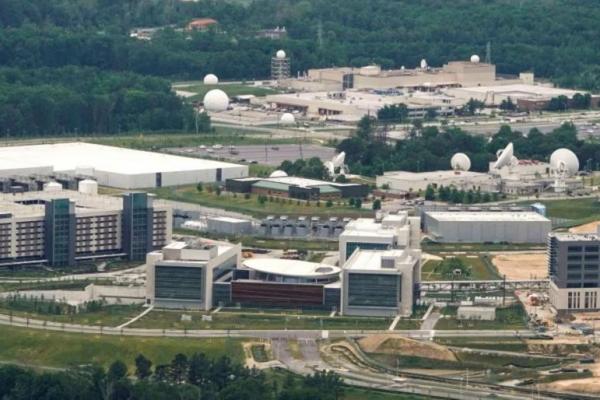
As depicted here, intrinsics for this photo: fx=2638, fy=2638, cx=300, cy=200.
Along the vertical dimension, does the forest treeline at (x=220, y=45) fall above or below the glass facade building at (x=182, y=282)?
above

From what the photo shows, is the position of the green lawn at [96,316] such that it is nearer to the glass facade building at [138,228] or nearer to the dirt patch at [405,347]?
the dirt patch at [405,347]

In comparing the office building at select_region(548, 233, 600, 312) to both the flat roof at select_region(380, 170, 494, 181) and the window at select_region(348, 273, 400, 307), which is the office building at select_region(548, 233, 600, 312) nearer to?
the window at select_region(348, 273, 400, 307)

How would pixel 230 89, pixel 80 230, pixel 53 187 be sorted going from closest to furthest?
pixel 80 230, pixel 53 187, pixel 230 89

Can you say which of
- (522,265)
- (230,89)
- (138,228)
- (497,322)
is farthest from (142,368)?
(230,89)

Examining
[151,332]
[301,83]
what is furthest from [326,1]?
[151,332]

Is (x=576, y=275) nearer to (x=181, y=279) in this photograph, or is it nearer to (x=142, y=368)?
(x=181, y=279)

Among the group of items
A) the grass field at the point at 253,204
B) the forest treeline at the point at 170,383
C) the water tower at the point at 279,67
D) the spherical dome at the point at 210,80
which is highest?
the water tower at the point at 279,67

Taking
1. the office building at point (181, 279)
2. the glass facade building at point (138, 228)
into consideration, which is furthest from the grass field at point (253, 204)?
the office building at point (181, 279)

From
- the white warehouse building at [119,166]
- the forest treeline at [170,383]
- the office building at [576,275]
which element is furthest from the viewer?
the white warehouse building at [119,166]

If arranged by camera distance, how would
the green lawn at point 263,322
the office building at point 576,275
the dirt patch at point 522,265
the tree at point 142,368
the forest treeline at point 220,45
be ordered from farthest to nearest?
the forest treeline at point 220,45
the dirt patch at point 522,265
the office building at point 576,275
the green lawn at point 263,322
the tree at point 142,368
